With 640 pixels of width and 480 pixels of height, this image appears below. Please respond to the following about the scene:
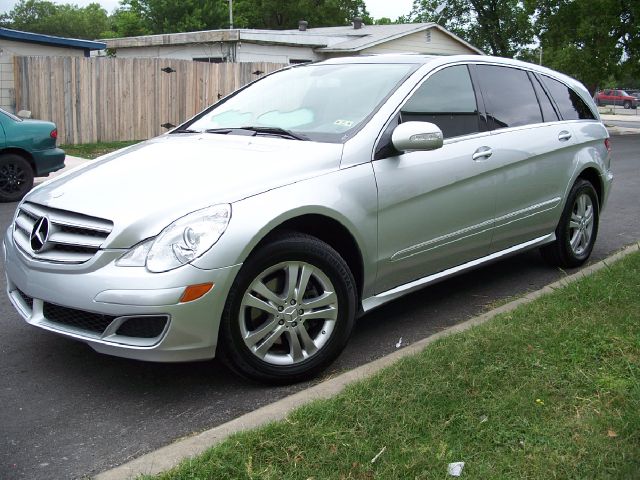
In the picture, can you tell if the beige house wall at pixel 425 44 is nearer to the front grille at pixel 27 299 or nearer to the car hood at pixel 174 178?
the car hood at pixel 174 178

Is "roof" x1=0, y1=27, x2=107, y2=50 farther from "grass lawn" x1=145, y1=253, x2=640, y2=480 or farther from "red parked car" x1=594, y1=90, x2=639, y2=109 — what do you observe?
"red parked car" x1=594, y1=90, x2=639, y2=109

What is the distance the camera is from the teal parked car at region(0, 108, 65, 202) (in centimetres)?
989

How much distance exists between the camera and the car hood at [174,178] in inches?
136

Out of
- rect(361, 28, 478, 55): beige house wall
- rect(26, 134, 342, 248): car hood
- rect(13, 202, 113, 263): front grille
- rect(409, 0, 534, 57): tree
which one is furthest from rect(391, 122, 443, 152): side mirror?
rect(409, 0, 534, 57): tree

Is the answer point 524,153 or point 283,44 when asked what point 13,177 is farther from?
point 283,44

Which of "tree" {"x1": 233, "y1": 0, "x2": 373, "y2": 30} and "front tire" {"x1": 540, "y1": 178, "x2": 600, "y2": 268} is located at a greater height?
"tree" {"x1": 233, "y1": 0, "x2": 373, "y2": 30}

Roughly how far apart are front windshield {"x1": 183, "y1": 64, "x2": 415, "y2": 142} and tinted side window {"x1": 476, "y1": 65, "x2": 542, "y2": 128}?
2.53 ft

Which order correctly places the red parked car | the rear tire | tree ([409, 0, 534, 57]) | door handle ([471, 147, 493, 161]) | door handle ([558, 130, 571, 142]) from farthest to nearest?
the red parked car
tree ([409, 0, 534, 57])
the rear tire
door handle ([558, 130, 571, 142])
door handle ([471, 147, 493, 161])

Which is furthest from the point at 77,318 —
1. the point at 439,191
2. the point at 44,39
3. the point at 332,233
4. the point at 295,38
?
the point at 295,38

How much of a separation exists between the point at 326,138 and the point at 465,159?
103cm

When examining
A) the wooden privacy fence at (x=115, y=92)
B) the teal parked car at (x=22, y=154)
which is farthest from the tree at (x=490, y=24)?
the teal parked car at (x=22, y=154)

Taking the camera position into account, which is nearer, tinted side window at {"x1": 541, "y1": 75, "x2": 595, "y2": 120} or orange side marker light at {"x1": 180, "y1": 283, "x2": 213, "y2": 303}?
orange side marker light at {"x1": 180, "y1": 283, "x2": 213, "y2": 303}

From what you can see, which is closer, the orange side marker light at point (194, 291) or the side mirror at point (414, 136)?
the orange side marker light at point (194, 291)

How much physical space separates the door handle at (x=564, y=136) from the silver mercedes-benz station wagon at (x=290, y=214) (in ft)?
0.56
